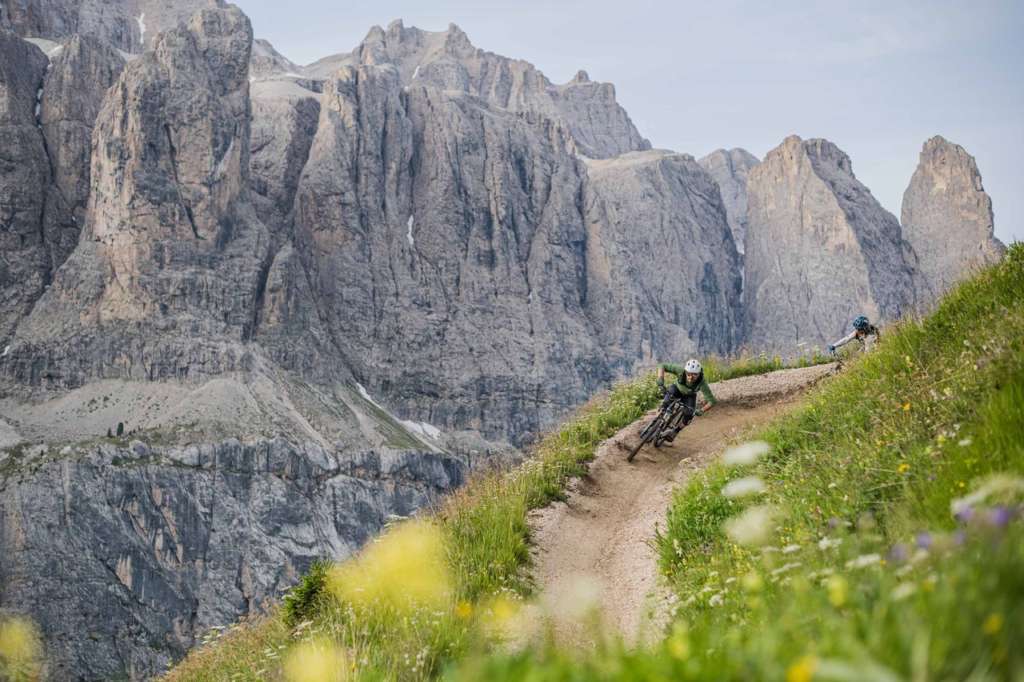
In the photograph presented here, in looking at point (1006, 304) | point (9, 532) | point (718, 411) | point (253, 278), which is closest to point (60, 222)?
point (253, 278)

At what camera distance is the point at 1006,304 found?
9.17 meters

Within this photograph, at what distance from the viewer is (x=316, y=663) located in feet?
23.4

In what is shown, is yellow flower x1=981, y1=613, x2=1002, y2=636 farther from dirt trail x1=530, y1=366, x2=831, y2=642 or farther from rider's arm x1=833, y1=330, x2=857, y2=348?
rider's arm x1=833, y1=330, x2=857, y2=348

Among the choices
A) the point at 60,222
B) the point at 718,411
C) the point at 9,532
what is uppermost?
the point at 60,222

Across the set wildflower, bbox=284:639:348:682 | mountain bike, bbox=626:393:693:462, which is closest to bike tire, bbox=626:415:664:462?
mountain bike, bbox=626:393:693:462

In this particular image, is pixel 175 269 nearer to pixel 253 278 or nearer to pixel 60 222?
pixel 253 278

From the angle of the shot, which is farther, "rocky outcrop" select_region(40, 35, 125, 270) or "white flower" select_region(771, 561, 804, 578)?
"rocky outcrop" select_region(40, 35, 125, 270)

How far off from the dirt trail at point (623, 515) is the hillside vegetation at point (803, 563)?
0.42m

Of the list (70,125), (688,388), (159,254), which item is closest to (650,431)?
(688,388)

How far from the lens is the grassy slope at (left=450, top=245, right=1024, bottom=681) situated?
103 inches

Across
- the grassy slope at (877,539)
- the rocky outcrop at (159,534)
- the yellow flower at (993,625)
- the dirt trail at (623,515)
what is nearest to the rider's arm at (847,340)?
the dirt trail at (623,515)

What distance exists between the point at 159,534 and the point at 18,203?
273ft

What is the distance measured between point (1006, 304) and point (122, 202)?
588ft

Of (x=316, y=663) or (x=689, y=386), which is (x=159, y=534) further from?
(x=316, y=663)
